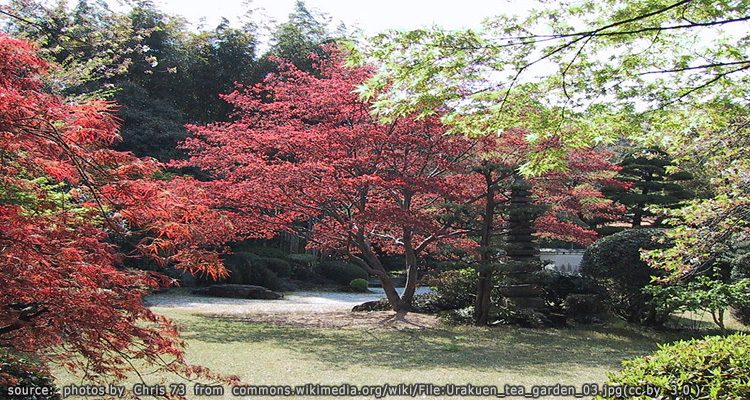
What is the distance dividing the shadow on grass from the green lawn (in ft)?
0.04

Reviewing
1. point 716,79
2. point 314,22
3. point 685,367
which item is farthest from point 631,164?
point 685,367

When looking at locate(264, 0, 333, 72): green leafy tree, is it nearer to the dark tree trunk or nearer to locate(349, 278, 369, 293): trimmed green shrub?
locate(349, 278, 369, 293): trimmed green shrub

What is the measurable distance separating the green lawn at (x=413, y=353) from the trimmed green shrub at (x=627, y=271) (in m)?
0.33

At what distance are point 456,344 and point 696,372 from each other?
476 cm

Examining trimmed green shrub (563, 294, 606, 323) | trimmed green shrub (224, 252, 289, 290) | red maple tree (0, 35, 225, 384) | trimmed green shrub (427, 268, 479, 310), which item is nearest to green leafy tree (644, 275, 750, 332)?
trimmed green shrub (563, 294, 606, 323)

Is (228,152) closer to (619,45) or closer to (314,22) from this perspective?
(619,45)

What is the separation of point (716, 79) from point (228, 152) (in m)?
7.77

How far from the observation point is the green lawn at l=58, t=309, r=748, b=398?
5309 mm

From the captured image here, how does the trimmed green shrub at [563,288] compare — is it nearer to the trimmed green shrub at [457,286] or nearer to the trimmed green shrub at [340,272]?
the trimmed green shrub at [457,286]

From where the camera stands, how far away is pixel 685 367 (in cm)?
298

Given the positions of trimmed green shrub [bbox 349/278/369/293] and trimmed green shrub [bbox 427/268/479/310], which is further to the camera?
trimmed green shrub [bbox 349/278/369/293]

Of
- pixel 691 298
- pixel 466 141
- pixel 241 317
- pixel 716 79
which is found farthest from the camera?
pixel 241 317

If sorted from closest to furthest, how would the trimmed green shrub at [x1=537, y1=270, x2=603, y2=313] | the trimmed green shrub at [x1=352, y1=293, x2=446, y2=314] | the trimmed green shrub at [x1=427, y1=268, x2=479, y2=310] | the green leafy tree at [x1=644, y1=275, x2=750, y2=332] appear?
the green leafy tree at [x1=644, y1=275, x2=750, y2=332]
the trimmed green shrub at [x1=537, y1=270, x2=603, y2=313]
the trimmed green shrub at [x1=427, y1=268, x2=479, y2=310]
the trimmed green shrub at [x1=352, y1=293, x2=446, y2=314]

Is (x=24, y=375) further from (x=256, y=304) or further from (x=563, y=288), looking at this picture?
(x=256, y=304)
